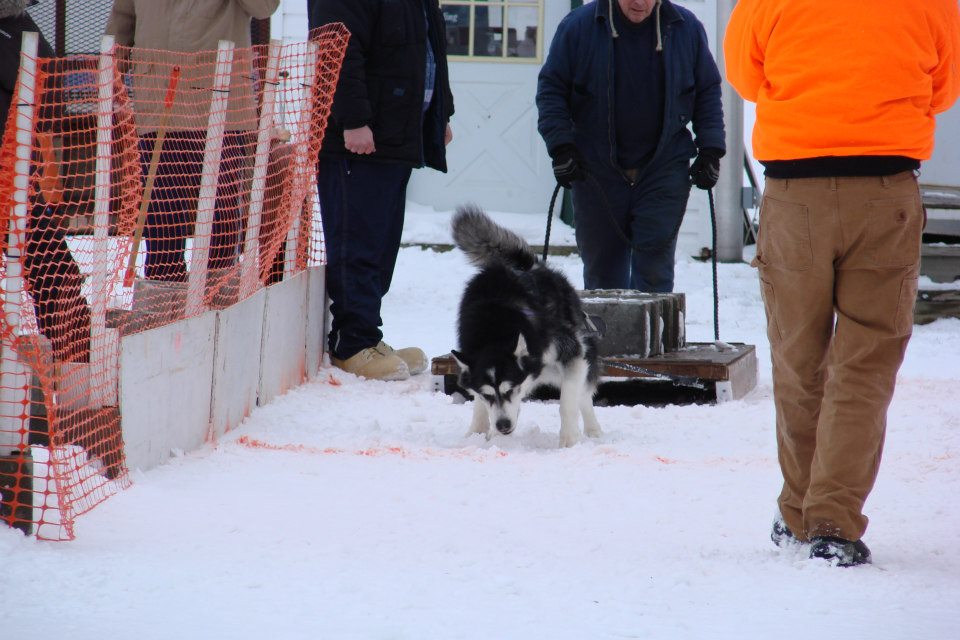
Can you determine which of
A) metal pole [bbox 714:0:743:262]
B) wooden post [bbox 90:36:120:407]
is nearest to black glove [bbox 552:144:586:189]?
wooden post [bbox 90:36:120:407]

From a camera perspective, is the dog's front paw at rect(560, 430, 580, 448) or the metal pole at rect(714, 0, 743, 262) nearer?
the dog's front paw at rect(560, 430, 580, 448)

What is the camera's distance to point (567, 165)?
585 cm

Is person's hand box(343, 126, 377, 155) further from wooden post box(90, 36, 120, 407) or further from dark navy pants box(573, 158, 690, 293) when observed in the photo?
wooden post box(90, 36, 120, 407)

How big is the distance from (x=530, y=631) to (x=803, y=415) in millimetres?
1032

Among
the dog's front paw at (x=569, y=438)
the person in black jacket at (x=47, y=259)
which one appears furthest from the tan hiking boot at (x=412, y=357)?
the person in black jacket at (x=47, y=259)

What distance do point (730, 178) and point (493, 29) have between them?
104 inches

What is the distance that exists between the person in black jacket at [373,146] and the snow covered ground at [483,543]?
1128 millimetres

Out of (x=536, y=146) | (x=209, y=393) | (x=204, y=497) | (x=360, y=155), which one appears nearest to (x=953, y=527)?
(x=204, y=497)

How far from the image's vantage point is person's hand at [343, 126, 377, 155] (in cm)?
561

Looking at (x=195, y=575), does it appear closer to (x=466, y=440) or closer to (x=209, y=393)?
(x=209, y=393)

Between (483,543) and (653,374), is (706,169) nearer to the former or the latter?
(653,374)

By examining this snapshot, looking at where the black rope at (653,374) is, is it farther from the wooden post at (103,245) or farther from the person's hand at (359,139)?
the wooden post at (103,245)

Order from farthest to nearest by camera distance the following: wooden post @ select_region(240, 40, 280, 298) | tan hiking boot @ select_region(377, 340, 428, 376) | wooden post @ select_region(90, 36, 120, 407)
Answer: tan hiking boot @ select_region(377, 340, 428, 376) → wooden post @ select_region(240, 40, 280, 298) → wooden post @ select_region(90, 36, 120, 407)

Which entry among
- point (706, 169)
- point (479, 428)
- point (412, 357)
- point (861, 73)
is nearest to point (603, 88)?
point (706, 169)
